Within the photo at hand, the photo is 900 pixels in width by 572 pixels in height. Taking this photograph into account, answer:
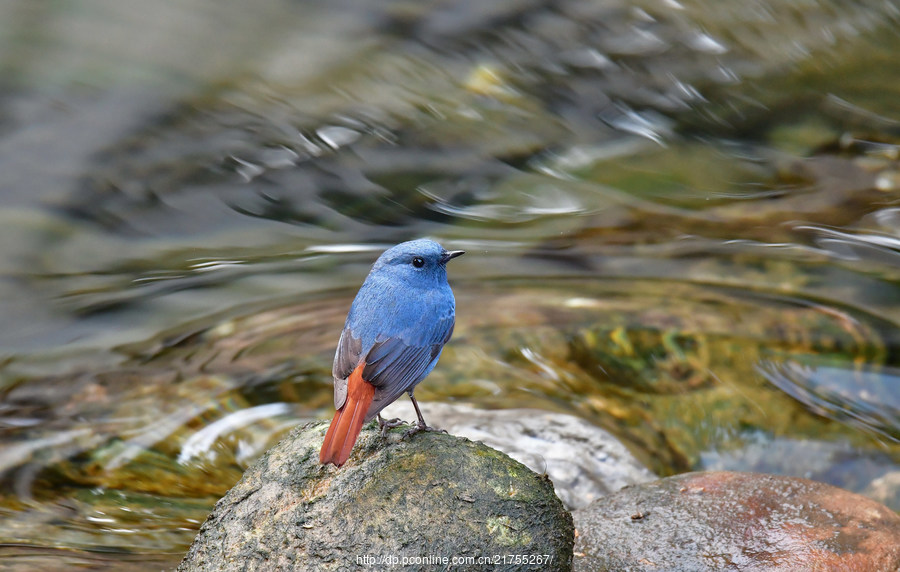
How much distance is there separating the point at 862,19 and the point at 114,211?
8103mm

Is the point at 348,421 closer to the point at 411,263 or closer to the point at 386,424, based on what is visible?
the point at 386,424

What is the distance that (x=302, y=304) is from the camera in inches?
284

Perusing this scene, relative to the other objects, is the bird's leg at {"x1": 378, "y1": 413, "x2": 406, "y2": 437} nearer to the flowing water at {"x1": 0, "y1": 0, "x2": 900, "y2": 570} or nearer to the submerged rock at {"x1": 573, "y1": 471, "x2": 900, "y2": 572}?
the submerged rock at {"x1": 573, "y1": 471, "x2": 900, "y2": 572}

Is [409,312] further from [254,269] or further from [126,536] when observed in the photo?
[254,269]

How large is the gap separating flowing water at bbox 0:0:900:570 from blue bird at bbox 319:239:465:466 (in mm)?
1747

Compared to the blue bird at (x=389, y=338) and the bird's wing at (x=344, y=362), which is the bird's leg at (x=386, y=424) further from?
the bird's wing at (x=344, y=362)

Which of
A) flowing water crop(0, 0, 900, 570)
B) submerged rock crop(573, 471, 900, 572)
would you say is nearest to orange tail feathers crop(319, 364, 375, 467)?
submerged rock crop(573, 471, 900, 572)

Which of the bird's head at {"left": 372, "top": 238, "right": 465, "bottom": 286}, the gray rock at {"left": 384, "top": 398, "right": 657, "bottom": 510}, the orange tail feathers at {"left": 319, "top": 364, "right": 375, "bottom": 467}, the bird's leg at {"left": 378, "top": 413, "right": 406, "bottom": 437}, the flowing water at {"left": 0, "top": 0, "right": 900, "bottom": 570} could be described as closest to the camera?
the orange tail feathers at {"left": 319, "top": 364, "right": 375, "bottom": 467}

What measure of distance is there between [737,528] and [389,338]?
1862mm

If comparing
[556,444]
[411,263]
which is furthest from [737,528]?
[411,263]

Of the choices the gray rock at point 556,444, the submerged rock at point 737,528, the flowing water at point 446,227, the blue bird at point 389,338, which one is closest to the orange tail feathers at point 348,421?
the blue bird at point 389,338

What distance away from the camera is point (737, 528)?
158 inches

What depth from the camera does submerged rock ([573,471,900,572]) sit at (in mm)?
3842

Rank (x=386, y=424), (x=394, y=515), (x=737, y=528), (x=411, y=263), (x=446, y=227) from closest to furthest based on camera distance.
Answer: (x=394, y=515) < (x=386, y=424) < (x=737, y=528) < (x=411, y=263) < (x=446, y=227)
